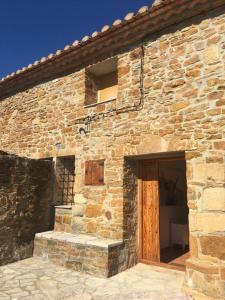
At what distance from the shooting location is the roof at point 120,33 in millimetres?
4847

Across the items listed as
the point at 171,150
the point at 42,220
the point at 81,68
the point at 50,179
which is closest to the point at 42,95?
the point at 81,68

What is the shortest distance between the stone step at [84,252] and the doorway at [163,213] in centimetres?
72

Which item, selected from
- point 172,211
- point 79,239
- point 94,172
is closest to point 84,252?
point 79,239

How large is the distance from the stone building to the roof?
0.02 metres

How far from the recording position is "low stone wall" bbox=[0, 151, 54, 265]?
5.76m

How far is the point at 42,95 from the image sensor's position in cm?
766

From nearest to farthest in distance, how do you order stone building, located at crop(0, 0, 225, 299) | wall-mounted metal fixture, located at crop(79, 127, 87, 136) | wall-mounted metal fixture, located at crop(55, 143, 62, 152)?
stone building, located at crop(0, 0, 225, 299), wall-mounted metal fixture, located at crop(79, 127, 87, 136), wall-mounted metal fixture, located at crop(55, 143, 62, 152)

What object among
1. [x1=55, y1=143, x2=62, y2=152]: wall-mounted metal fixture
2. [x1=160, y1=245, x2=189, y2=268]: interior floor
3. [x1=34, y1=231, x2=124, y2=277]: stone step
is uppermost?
[x1=55, y1=143, x2=62, y2=152]: wall-mounted metal fixture

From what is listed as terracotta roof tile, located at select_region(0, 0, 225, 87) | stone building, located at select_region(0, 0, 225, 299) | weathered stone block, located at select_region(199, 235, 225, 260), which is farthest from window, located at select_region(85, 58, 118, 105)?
weathered stone block, located at select_region(199, 235, 225, 260)

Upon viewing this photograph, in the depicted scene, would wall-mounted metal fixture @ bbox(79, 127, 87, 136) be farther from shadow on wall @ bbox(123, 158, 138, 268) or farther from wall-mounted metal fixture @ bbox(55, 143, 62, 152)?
shadow on wall @ bbox(123, 158, 138, 268)

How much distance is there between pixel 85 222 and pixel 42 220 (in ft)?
4.23

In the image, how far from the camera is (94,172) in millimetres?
5984

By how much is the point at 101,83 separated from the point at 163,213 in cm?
388

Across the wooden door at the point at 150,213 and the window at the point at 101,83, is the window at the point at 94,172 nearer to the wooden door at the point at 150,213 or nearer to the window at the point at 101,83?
the wooden door at the point at 150,213
